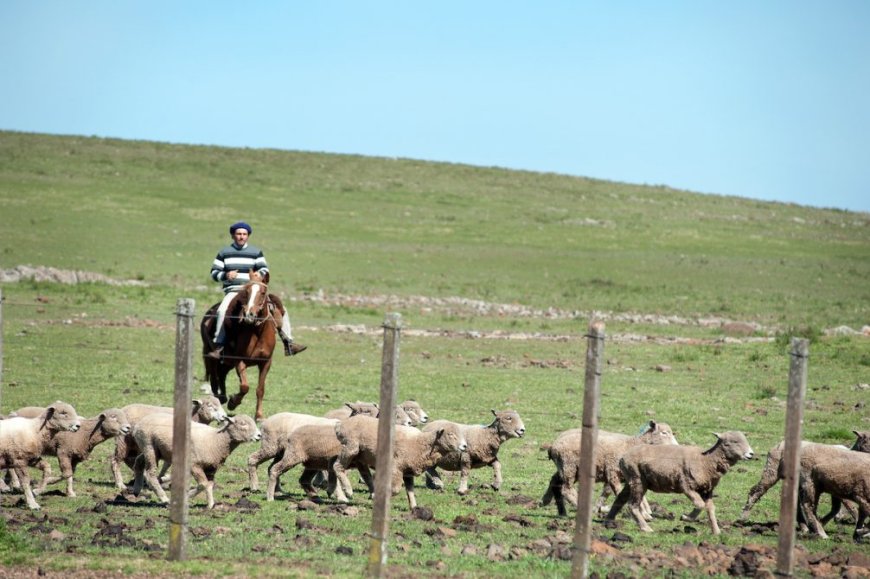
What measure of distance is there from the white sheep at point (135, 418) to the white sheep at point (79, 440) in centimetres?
25

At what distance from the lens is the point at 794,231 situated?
7725 cm

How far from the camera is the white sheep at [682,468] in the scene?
14734mm

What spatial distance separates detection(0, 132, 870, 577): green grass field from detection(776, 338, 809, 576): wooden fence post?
1.47 metres

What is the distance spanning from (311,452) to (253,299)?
696 centimetres

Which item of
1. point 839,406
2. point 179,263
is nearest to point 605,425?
point 839,406

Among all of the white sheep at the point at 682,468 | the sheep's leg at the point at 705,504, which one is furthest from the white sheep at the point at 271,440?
the sheep's leg at the point at 705,504

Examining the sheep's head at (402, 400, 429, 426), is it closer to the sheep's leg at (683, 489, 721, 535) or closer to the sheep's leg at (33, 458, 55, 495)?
the sheep's leg at (683, 489, 721, 535)

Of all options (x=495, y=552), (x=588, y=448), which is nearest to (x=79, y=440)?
(x=495, y=552)

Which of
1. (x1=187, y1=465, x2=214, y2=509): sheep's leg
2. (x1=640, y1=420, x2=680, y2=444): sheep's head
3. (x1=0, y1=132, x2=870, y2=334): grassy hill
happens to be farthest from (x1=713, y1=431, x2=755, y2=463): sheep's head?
(x1=0, y1=132, x2=870, y2=334): grassy hill

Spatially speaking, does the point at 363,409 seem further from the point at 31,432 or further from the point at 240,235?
the point at 240,235

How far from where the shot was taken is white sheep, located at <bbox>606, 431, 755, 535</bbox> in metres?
14.7

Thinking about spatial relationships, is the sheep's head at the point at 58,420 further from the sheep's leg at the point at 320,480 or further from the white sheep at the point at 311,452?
the sheep's leg at the point at 320,480

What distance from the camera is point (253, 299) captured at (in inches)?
881

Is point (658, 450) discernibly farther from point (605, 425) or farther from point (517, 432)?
point (605, 425)
